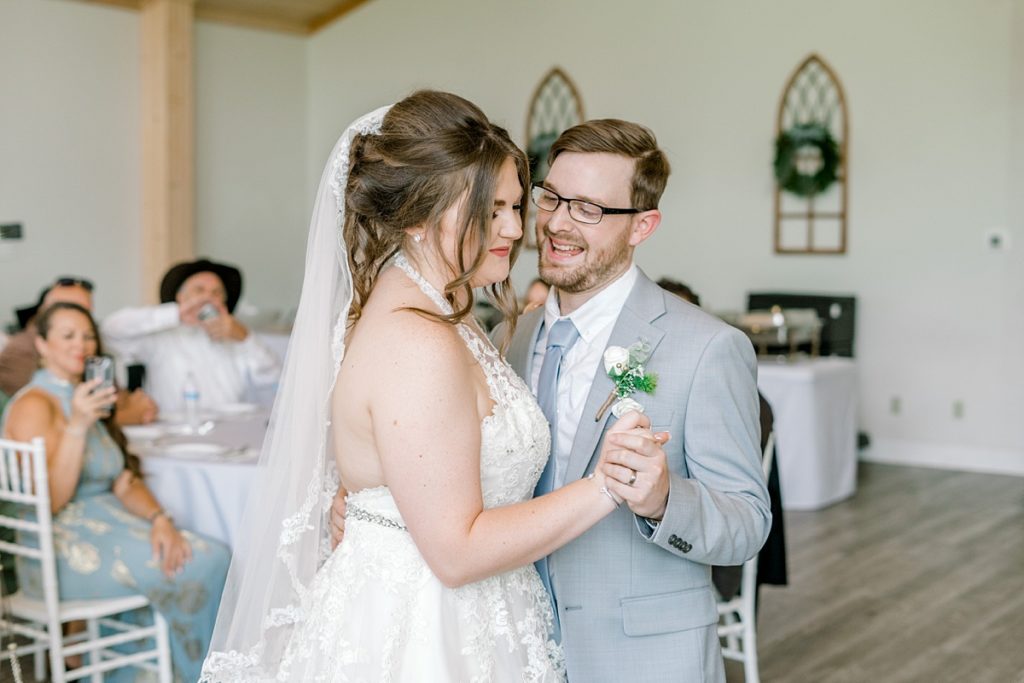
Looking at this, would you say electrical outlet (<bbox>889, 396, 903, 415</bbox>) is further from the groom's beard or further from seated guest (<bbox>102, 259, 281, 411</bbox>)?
the groom's beard

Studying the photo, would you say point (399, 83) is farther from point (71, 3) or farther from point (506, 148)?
point (506, 148)

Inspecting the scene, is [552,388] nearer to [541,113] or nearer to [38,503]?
[38,503]

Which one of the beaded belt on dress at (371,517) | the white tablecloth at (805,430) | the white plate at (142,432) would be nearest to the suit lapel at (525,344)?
the beaded belt on dress at (371,517)

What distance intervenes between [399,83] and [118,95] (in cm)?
272

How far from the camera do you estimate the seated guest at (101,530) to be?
11.8ft

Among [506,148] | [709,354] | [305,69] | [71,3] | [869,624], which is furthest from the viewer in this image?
[305,69]

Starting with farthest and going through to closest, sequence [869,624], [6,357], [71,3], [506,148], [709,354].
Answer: [71,3]
[6,357]
[869,624]
[709,354]
[506,148]

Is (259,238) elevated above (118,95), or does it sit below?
below

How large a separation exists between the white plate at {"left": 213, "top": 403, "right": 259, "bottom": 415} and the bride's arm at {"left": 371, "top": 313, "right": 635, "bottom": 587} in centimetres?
337

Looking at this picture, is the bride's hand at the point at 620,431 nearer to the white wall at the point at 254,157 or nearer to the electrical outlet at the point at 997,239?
the electrical outlet at the point at 997,239

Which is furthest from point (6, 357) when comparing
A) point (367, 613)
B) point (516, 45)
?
point (516, 45)

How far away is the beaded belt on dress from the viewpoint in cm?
197

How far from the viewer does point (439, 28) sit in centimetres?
1105

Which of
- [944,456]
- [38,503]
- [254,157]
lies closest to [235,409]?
[38,503]
